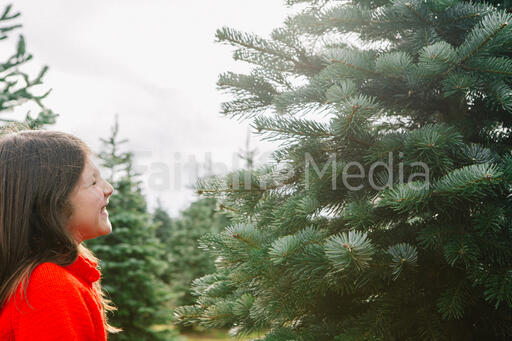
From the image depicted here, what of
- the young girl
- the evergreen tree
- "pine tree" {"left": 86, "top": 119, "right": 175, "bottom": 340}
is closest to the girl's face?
the young girl

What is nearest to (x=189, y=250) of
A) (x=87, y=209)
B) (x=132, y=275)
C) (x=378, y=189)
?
(x=132, y=275)

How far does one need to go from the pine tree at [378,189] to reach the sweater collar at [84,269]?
57cm

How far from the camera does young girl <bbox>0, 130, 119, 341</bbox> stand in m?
1.41

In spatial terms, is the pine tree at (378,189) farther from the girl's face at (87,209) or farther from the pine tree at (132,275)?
the pine tree at (132,275)

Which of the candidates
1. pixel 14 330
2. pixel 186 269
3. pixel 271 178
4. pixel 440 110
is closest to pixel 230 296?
pixel 271 178

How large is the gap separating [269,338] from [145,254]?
7.76 meters

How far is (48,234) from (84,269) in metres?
0.20

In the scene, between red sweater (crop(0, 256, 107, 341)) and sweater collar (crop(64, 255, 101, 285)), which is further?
sweater collar (crop(64, 255, 101, 285))

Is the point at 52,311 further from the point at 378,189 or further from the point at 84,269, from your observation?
the point at 378,189

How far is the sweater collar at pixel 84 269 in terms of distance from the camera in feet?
5.37

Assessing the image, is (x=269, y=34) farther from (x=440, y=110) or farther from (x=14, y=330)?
(x=14, y=330)

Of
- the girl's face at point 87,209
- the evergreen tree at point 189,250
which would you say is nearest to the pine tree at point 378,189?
the girl's face at point 87,209

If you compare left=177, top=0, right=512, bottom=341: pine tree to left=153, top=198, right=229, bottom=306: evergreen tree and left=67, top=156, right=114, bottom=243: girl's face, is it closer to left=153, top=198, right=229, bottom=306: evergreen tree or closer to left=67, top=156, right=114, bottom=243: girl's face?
left=67, top=156, right=114, bottom=243: girl's face

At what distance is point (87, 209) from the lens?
1.73 metres
